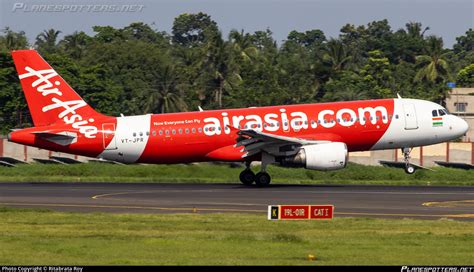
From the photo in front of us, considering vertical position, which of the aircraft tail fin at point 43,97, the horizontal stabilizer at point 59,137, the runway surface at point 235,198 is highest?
the aircraft tail fin at point 43,97

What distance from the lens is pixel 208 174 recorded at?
54.4 meters

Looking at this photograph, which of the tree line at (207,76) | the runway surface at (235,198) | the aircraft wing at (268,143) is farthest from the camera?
the tree line at (207,76)

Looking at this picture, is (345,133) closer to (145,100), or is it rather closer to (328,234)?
(328,234)

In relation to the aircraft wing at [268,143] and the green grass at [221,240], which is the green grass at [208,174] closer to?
the aircraft wing at [268,143]

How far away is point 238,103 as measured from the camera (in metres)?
100

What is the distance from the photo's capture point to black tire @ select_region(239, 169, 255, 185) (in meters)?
51.3

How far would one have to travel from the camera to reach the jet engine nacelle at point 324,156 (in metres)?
48.0

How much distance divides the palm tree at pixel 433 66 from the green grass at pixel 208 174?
2564 inches

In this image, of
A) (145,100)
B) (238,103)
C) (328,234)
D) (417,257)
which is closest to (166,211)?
(328,234)

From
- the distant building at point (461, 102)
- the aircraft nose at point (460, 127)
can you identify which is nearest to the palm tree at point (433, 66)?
the distant building at point (461, 102)

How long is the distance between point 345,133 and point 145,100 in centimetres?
6382

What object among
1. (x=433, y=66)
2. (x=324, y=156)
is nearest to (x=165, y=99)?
(x=433, y=66)

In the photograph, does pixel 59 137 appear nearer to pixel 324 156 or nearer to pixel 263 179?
pixel 263 179

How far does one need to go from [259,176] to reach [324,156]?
441 cm
